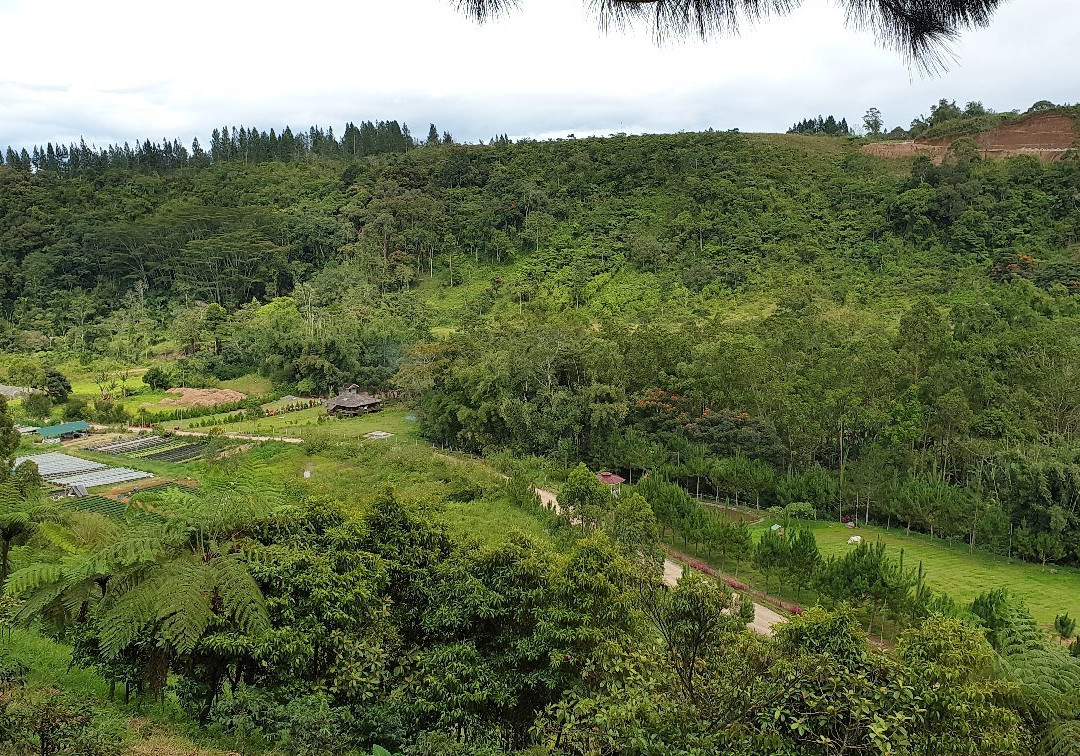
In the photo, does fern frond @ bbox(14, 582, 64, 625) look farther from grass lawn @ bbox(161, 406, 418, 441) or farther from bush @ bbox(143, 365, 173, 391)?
bush @ bbox(143, 365, 173, 391)

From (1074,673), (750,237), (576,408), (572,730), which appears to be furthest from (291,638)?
(750,237)

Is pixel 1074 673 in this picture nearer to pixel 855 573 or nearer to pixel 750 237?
pixel 855 573

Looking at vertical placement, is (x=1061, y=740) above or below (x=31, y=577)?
below

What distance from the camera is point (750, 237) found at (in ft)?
146

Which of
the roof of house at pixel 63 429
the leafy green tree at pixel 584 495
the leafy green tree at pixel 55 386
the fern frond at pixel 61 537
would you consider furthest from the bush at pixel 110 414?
the fern frond at pixel 61 537

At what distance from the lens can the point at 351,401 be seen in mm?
33781

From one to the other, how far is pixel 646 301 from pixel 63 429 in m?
29.4

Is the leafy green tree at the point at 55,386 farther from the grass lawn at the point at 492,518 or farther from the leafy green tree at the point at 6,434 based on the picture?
the grass lawn at the point at 492,518

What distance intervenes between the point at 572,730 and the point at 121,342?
4572 cm

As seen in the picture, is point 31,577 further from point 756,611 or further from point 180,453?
point 180,453

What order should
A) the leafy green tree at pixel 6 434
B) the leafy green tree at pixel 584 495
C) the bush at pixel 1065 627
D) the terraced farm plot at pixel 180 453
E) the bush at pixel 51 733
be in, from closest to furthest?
the bush at pixel 51 733 < the bush at pixel 1065 627 < the leafy green tree at pixel 584 495 < the leafy green tree at pixel 6 434 < the terraced farm plot at pixel 180 453

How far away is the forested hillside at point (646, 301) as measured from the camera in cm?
2100

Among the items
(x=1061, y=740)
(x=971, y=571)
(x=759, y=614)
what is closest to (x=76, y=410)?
(x=759, y=614)

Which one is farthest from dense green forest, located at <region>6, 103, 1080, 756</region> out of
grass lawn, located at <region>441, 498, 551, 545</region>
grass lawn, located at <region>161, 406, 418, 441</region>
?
grass lawn, located at <region>161, 406, 418, 441</region>
